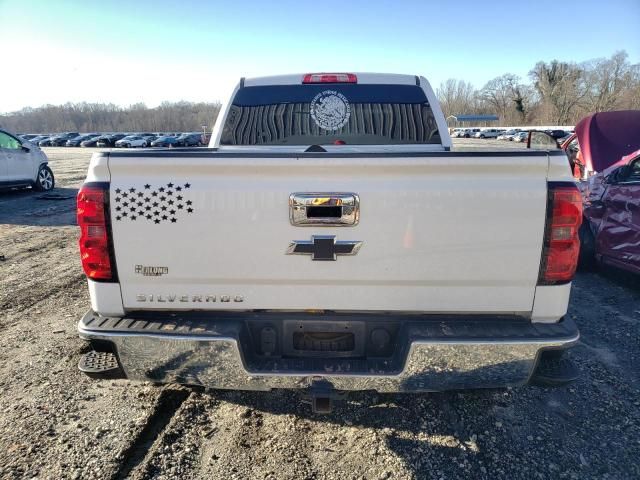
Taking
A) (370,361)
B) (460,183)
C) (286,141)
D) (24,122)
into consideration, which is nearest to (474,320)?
(370,361)

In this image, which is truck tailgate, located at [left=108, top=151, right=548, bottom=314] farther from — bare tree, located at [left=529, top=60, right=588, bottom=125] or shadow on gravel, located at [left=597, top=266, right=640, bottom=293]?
bare tree, located at [left=529, top=60, right=588, bottom=125]

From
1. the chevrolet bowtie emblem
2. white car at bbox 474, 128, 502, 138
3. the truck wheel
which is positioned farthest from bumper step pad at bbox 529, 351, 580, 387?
white car at bbox 474, 128, 502, 138

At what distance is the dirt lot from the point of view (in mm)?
2387

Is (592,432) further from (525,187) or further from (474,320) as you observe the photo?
(525,187)

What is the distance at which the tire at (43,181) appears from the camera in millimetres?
12720

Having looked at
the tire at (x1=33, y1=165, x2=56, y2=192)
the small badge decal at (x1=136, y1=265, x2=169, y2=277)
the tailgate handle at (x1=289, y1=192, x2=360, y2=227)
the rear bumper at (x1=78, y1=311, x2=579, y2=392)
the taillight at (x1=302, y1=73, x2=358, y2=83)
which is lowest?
the tire at (x1=33, y1=165, x2=56, y2=192)

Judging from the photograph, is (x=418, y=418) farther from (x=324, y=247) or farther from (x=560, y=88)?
A: (x=560, y=88)

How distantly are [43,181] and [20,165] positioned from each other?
3.85 feet

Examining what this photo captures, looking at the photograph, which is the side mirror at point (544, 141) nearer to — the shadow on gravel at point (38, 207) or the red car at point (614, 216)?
the red car at point (614, 216)

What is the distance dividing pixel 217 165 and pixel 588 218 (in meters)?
5.37

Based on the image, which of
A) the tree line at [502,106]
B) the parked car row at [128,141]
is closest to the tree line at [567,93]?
the tree line at [502,106]

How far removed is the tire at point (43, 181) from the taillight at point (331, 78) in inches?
464

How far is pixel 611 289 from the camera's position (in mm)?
5258

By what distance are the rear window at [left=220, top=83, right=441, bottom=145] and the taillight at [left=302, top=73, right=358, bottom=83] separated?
0.19 ft
